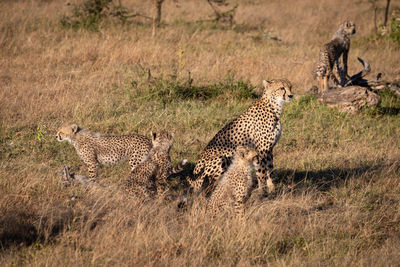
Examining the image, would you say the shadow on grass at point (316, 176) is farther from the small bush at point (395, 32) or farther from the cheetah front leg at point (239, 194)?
the small bush at point (395, 32)

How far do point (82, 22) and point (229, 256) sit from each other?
8.60 m

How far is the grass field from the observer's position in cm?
353

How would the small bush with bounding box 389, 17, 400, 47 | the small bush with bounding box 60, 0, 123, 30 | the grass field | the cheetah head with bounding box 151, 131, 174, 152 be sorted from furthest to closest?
the small bush with bounding box 389, 17, 400, 47, the small bush with bounding box 60, 0, 123, 30, the cheetah head with bounding box 151, 131, 174, 152, the grass field

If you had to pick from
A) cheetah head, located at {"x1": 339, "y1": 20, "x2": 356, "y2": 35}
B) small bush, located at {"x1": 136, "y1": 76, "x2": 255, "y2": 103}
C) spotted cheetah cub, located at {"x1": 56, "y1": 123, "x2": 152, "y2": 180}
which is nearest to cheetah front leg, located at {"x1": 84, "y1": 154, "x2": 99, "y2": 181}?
spotted cheetah cub, located at {"x1": 56, "y1": 123, "x2": 152, "y2": 180}

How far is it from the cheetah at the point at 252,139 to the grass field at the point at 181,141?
31 cm

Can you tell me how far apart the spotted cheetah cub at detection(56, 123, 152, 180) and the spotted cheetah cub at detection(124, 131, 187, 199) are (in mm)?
380

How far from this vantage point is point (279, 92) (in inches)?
201

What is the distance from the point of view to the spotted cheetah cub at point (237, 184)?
162 inches

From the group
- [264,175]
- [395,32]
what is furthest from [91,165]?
[395,32]

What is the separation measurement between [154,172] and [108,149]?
87 cm

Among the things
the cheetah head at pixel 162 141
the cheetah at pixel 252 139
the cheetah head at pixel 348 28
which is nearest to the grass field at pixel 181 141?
the cheetah at pixel 252 139

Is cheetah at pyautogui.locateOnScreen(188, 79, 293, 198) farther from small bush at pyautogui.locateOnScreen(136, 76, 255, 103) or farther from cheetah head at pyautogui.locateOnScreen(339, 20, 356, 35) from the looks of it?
cheetah head at pyautogui.locateOnScreen(339, 20, 356, 35)

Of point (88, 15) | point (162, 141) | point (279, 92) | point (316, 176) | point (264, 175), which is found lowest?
point (316, 176)

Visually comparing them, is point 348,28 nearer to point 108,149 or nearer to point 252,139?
point 252,139
